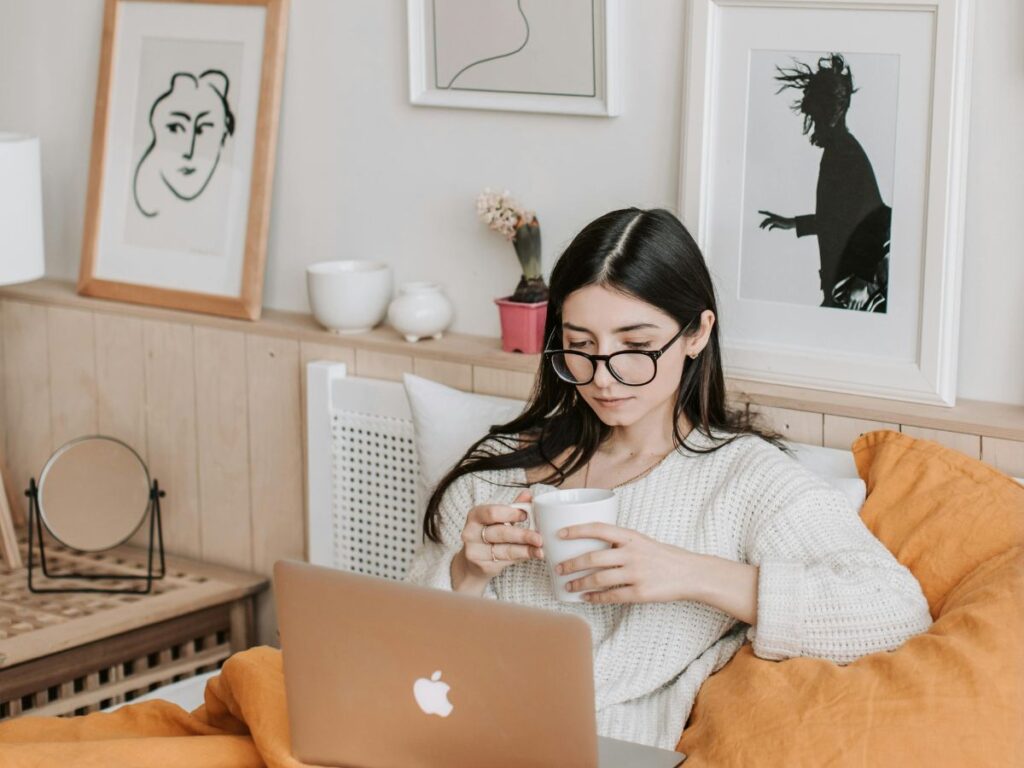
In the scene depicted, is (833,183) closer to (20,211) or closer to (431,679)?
(431,679)

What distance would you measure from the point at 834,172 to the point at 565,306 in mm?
442

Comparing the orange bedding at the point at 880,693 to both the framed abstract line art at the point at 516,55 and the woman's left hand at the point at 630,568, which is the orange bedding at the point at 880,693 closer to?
the woman's left hand at the point at 630,568

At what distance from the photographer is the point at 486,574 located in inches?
71.9

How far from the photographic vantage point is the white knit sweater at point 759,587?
5.45 ft

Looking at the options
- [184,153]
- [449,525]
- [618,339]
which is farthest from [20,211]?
[618,339]

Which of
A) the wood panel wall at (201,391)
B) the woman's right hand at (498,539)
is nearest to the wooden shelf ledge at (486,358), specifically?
the wood panel wall at (201,391)

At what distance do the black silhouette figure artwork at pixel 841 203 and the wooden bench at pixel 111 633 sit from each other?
1222 millimetres

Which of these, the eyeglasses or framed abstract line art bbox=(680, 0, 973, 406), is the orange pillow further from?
the eyeglasses

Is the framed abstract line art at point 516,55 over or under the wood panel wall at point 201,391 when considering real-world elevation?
over

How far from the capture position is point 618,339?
70.7 inches

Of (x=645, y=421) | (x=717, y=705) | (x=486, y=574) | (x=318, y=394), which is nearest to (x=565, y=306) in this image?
(x=645, y=421)

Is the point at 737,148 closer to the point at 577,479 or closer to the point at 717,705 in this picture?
the point at 577,479

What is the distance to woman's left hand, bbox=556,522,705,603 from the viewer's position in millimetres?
1589

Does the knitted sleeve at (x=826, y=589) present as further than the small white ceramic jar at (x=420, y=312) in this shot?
No
